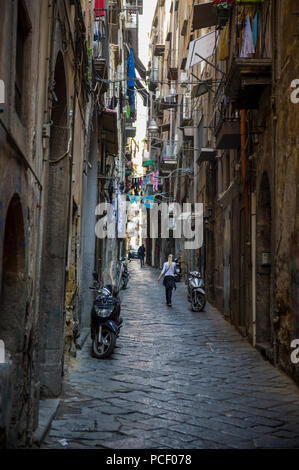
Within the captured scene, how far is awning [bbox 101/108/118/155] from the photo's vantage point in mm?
15305

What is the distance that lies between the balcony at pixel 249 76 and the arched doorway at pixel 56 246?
11.4 feet

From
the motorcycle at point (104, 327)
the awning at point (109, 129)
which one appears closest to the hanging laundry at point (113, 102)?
the awning at point (109, 129)

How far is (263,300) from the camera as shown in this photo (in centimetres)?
1064

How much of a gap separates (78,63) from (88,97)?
2.68 meters

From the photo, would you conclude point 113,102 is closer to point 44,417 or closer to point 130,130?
point 44,417

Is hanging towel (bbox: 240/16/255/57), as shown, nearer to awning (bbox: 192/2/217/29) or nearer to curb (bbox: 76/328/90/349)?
awning (bbox: 192/2/217/29)

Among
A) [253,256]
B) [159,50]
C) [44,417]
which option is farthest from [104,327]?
[159,50]

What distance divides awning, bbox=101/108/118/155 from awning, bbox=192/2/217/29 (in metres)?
3.40

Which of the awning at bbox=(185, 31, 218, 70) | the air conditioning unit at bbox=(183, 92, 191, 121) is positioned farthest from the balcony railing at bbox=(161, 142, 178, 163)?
the awning at bbox=(185, 31, 218, 70)

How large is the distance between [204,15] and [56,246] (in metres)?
10.7

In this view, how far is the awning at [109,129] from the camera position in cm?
1530

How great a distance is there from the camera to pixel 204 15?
15.7m
